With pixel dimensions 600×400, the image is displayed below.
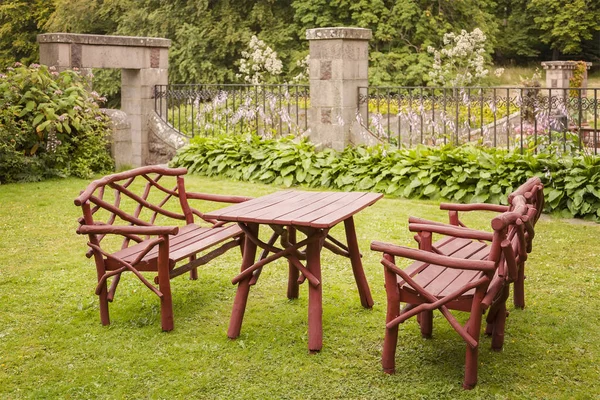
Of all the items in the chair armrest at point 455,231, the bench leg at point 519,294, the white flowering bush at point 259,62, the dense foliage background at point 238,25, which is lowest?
the bench leg at point 519,294

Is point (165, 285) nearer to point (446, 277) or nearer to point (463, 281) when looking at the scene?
point (446, 277)

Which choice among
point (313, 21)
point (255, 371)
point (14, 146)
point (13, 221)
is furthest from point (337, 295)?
point (313, 21)

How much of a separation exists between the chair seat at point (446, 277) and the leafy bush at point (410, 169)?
4008 millimetres

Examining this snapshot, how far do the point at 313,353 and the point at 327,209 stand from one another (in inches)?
36.5

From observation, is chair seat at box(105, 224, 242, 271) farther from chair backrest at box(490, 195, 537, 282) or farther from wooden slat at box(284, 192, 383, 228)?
chair backrest at box(490, 195, 537, 282)

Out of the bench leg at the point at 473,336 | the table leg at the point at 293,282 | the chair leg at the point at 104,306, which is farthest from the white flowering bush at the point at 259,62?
the bench leg at the point at 473,336

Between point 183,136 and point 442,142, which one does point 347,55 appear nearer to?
point 442,142

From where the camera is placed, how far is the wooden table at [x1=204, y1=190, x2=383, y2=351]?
4.69 metres

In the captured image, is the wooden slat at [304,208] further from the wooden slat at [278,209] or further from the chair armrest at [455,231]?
the chair armrest at [455,231]

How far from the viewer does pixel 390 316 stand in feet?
14.1

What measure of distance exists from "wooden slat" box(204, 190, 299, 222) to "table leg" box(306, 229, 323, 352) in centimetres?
46

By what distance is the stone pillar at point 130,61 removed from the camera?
1220 cm

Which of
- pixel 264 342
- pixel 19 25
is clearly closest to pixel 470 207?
pixel 264 342

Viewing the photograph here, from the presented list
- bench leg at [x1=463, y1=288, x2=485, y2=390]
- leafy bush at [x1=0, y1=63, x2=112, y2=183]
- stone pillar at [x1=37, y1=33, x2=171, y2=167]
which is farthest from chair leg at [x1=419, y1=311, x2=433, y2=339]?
stone pillar at [x1=37, y1=33, x2=171, y2=167]
